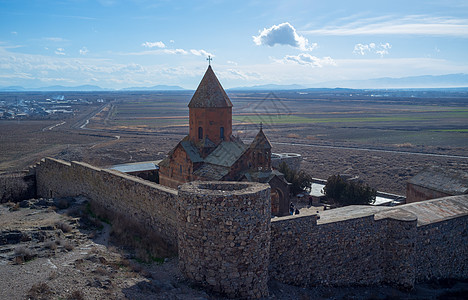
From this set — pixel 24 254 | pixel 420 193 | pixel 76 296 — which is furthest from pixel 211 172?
pixel 76 296

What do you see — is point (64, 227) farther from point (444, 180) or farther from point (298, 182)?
point (444, 180)

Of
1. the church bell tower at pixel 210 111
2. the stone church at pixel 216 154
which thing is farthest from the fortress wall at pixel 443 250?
the church bell tower at pixel 210 111

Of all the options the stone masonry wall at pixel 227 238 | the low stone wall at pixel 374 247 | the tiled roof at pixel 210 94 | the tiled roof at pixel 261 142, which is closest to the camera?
the stone masonry wall at pixel 227 238

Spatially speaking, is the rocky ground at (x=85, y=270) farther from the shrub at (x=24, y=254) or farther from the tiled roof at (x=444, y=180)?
the tiled roof at (x=444, y=180)

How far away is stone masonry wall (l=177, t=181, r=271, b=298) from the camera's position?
7.71 m

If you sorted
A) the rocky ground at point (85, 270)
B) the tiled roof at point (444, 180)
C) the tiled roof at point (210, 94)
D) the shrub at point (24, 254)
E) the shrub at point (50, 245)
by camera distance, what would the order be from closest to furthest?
the rocky ground at point (85, 270) < the shrub at point (24, 254) < the shrub at point (50, 245) < the tiled roof at point (444, 180) < the tiled roof at point (210, 94)

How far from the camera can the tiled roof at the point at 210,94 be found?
64.0 ft

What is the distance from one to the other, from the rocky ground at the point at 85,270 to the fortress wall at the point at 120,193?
2.63 ft

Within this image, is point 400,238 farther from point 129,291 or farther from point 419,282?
point 129,291

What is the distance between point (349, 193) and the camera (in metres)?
19.0

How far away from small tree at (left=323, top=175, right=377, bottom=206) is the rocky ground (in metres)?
6.84

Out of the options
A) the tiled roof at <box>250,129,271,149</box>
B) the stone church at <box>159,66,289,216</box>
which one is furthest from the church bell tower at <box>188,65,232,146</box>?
the tiled roof at <box>250,129,271,149</box>

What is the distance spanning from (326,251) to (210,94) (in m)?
11.6

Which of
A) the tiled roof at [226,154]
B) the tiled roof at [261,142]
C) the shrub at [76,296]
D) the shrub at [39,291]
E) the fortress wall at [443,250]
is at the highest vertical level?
the tiled roof at [261,142]
